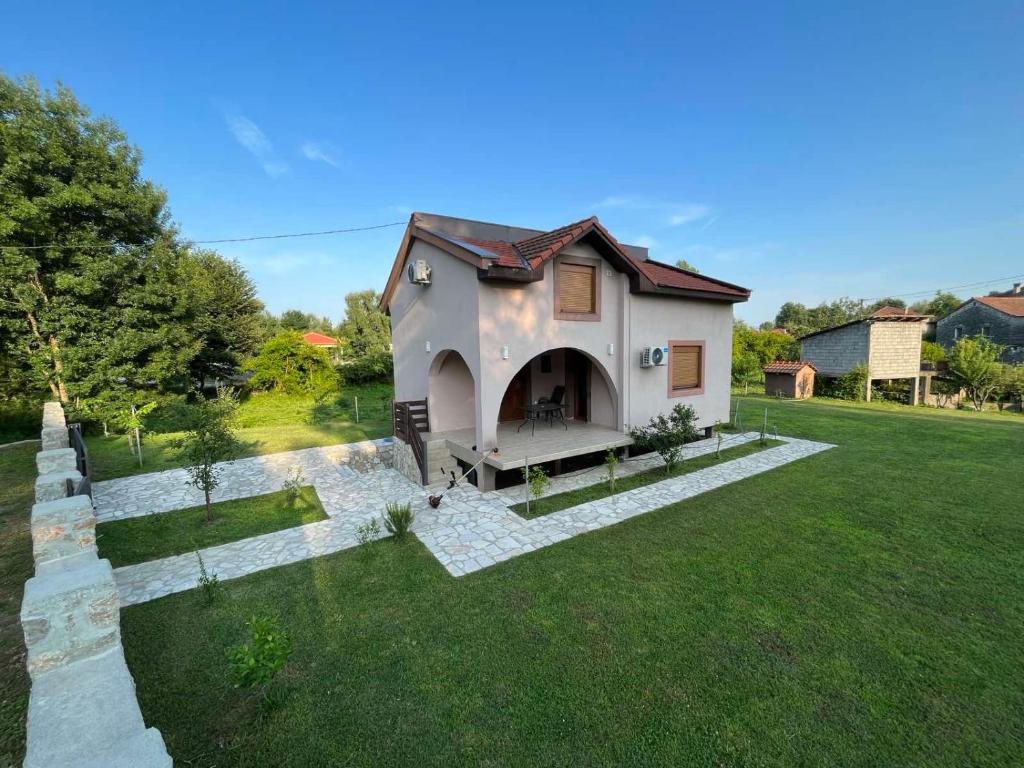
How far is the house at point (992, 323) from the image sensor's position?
28125 mm

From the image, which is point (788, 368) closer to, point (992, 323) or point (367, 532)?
point (992, 323)

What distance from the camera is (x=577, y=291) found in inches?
360

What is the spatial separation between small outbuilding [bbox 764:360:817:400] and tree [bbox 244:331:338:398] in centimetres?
2632

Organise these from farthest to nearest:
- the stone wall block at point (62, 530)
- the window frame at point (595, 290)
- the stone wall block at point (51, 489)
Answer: the window frame at point (595, 290) → the stone wall block at point (51, 489) → the stone wall block at point (62, 530)

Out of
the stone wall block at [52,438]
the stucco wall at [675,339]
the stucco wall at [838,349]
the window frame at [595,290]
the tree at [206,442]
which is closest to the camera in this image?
the tree at [206,442]

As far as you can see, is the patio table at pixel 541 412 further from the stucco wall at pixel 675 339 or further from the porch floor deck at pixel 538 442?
the stucco wall at pixel 675 339

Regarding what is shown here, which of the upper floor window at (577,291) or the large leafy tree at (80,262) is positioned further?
the large leafy tree at (80,262)

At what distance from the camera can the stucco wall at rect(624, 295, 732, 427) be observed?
1012 cm

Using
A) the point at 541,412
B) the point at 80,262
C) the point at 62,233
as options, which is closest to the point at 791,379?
the point at 541,412

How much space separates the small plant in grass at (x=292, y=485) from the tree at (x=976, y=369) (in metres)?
33.3

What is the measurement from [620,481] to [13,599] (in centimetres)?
886

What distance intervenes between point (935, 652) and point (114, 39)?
18538 millimetres

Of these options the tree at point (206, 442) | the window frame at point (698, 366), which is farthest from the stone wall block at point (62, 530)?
the window frame at point (698, 366)

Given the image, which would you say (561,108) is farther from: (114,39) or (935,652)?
(935,652)
